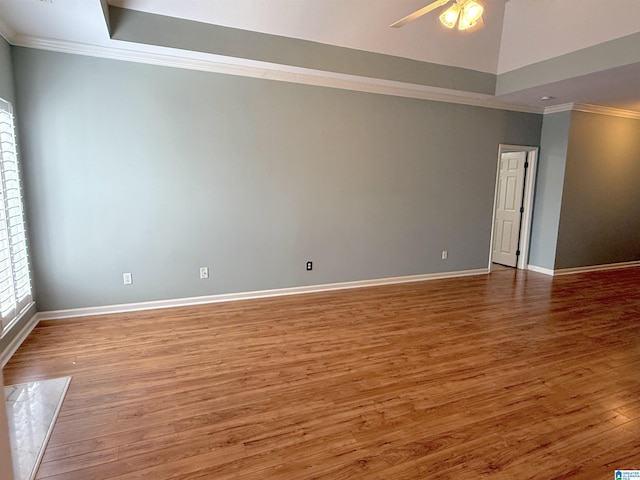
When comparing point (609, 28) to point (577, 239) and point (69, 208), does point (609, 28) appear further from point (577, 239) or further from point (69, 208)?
point (69, 208)

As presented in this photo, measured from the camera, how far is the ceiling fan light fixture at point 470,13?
2.47 m

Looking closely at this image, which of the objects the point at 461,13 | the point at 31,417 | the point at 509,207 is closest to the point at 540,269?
the point at 509,207

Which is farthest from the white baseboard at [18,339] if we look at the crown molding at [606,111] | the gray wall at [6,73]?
the crown molding at [606,111]

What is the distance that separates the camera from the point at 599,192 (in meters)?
6.01

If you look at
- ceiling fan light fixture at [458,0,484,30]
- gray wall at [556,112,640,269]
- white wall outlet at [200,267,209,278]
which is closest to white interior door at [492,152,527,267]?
→ gray wall at [556,112,640,269]

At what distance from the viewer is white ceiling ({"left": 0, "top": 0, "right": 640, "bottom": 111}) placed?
9.90 feet

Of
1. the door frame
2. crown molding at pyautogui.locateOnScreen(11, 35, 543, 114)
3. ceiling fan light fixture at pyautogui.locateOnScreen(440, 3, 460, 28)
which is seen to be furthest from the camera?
the door frame

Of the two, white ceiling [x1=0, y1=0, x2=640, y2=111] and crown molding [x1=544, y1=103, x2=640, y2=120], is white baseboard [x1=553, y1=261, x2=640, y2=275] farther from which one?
white ceiling [x1=0, y1=0, x2=640, y2=111]

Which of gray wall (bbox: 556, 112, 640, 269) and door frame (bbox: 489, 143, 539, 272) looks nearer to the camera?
gray wall (bbox: 556, 112, 640, 269)

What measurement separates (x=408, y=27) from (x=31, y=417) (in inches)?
183

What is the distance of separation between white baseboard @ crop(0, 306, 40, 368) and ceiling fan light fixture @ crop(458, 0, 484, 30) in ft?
13.5

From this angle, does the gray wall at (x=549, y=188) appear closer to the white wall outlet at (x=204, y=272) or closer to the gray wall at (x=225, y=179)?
the gray wall at (x=225, y=179)

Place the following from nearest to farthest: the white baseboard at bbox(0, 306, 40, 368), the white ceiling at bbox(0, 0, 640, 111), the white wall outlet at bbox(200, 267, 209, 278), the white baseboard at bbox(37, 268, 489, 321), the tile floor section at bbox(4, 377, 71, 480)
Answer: the tile floor section at bbox(4, 377, 71, 480)
the white baseboard at bbox(0, 306, 40, 368)
the white ceiling at bbox(0, 0, 640, 111)
the white baseboard at bbox(37, 268, 489, 321)
the white wall outlet at bbox(200, 267, 209, 278)

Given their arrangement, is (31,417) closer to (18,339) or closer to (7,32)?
(18,339)
